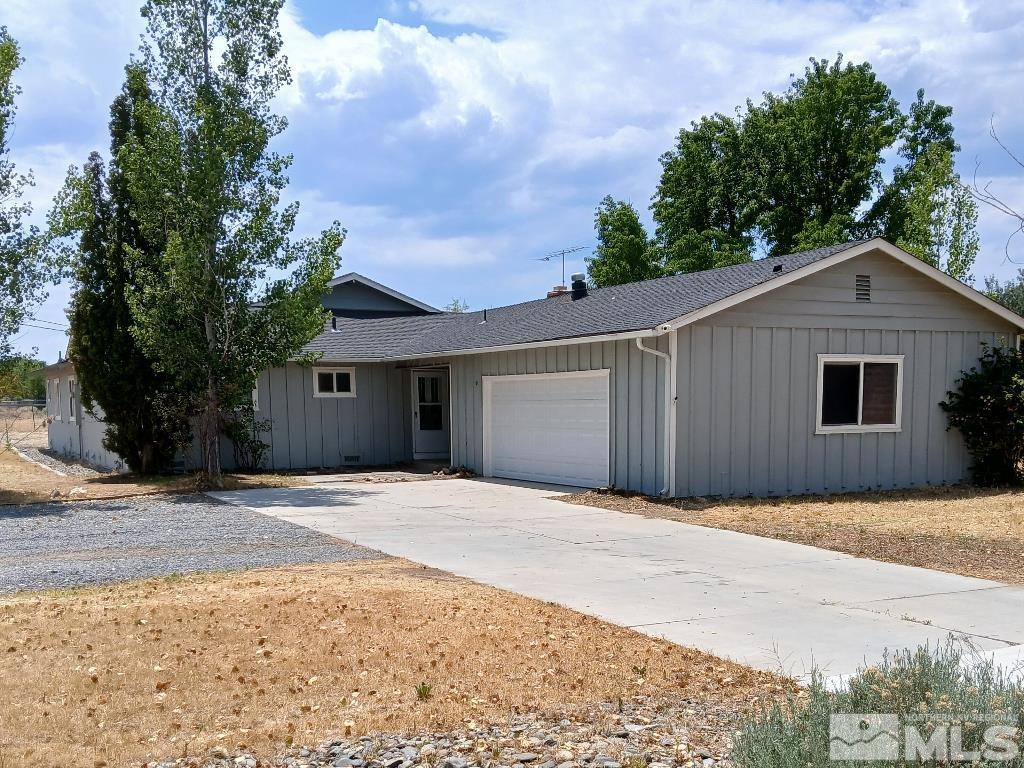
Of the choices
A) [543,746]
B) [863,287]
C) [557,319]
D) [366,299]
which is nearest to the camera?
[543,746]

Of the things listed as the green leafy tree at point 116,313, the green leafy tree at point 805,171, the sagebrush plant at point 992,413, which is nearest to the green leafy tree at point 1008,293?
the green leafy tree at point 805,171

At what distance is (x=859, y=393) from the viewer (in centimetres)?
1501

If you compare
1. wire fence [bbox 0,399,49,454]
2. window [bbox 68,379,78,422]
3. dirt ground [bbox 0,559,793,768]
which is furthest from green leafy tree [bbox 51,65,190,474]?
wire fence [bbox 0,399,49,454]

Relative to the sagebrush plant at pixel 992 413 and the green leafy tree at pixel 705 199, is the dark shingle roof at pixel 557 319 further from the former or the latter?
the green leafy tree at pixel 705 199

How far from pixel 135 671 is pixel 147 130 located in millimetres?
13973

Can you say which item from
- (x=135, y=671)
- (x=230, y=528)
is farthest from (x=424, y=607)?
(x=230, y=528)

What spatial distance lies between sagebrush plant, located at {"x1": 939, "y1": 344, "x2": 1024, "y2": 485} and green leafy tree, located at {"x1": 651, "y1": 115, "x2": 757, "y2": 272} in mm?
17396

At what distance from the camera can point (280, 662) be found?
17.5ft

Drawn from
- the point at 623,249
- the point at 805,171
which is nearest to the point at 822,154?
the point at 805,171

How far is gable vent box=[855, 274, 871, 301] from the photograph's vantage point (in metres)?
14.9

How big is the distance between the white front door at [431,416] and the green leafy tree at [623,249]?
14742 millimetres

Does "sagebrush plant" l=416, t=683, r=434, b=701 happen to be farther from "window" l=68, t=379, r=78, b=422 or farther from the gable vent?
"window" l=68, t=379, r=78, b=422

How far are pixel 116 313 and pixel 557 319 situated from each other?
8.69 m

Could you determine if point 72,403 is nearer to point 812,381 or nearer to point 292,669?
point 812,381
